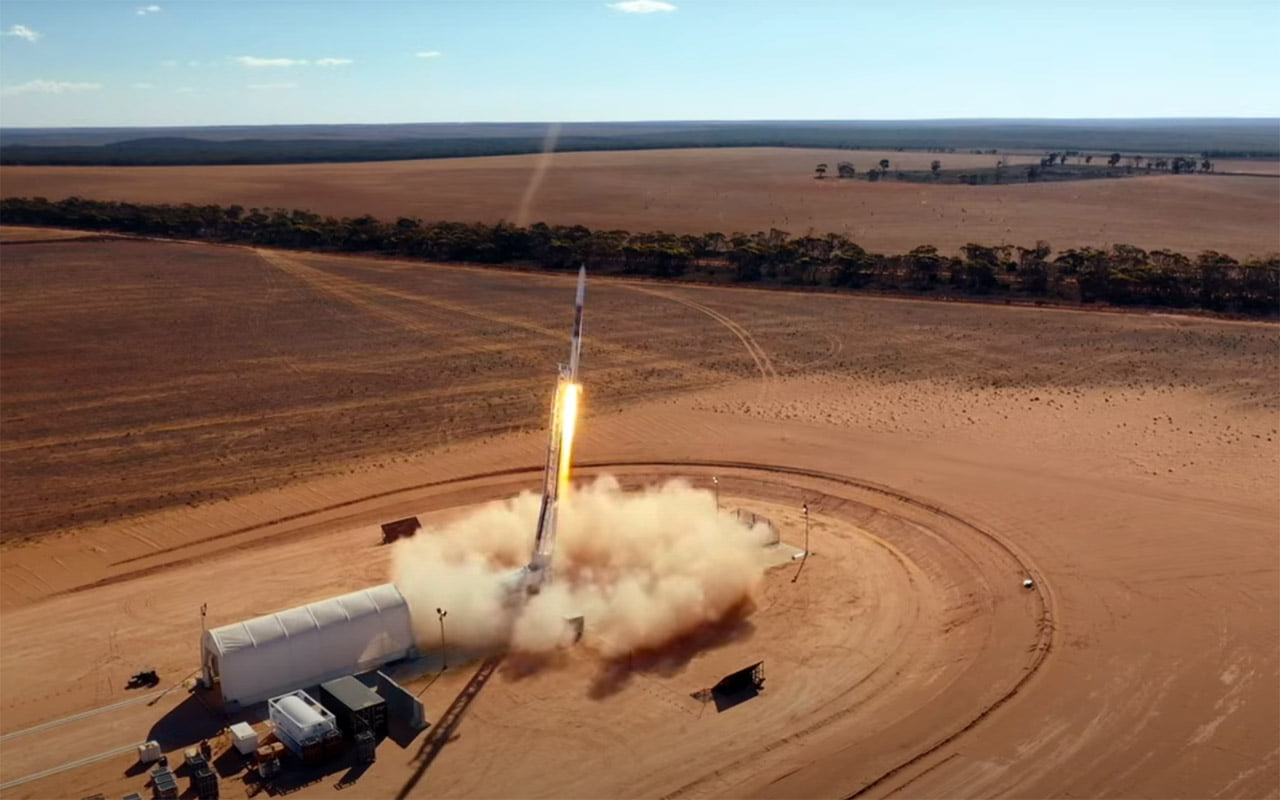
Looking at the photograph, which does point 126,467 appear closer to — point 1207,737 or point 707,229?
point 1207,737

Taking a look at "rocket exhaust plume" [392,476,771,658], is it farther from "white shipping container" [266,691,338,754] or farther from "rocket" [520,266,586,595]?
"white shipping container" [266,691,338,754]

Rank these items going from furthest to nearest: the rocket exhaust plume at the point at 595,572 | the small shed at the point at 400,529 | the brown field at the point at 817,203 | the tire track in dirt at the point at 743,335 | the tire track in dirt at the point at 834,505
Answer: the brown field at the point at 817,203
the tire track in dirt at the point at 743,335
the small shed at the point at 400,529
the rocket exhaust plume at the point at 595,572
the tire track in dirt at the point at 834,505

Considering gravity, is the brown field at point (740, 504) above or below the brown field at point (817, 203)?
below

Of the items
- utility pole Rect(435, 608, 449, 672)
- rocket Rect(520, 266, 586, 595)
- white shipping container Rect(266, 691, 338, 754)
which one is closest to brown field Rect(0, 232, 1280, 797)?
utility pole Rect(435, 608, 449, 672)

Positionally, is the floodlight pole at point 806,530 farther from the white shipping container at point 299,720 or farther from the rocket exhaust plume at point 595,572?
the white shipping container at point 299,720


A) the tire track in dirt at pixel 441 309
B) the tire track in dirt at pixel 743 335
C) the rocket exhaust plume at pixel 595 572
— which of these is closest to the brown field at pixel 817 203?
the tire track in dirt at pixel 743 335

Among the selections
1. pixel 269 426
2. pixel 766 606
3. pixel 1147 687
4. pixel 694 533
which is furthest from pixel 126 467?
pixel 1147 687

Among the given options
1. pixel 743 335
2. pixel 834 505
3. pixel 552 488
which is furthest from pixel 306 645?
pixel 743 335

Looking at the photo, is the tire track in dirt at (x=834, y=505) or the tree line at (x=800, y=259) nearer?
the tire track in dirt at (x=834, y=505)
